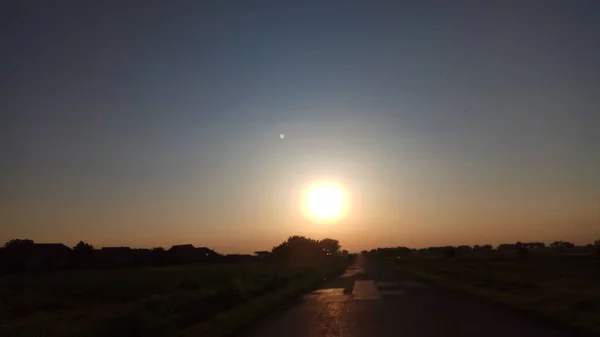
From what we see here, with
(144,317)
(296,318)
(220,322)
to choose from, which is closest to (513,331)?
(296,318)

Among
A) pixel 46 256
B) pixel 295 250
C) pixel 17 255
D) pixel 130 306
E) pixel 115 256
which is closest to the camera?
pixel 130 306

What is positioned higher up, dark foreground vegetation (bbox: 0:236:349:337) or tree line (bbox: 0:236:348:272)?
tree line (bbox: 0:236:348:272)

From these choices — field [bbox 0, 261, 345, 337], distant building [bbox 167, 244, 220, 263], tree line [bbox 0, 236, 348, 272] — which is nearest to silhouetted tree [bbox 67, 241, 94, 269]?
tree line [bbox 0, 236, 348, 272]

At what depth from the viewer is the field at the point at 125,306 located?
1894cm

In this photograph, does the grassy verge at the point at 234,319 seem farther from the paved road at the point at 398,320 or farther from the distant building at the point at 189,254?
the distant building at the point at 189,254

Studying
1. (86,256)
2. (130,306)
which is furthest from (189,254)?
(130,306)

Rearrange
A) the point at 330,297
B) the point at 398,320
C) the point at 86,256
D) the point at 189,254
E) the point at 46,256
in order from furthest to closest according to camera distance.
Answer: the point at 189,254, the point at 86,256, the point at 46,256, the point at 330,297, the point at 398,320

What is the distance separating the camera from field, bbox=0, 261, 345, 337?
18.9 meters

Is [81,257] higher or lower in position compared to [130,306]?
higher

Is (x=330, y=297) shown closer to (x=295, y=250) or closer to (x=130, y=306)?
(x=130, y=306)

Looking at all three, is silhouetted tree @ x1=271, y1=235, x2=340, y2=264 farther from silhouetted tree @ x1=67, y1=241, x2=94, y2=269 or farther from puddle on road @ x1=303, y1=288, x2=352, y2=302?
puddle on road @ x1=303, y1=288, x2=352, y2=302

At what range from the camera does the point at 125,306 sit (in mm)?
28125

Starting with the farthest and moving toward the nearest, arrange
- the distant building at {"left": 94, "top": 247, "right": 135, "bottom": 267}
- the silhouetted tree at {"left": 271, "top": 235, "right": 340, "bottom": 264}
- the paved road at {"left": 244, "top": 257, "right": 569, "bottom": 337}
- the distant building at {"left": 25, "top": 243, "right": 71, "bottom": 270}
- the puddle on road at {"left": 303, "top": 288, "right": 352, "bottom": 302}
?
the silhouetted tree at {"left": 271, "top": 235, "right": 340, "bottom": 264} < the distant building at {"left": 94, "top": 247, "right": 135, "bottom": 267} < the distant building at {"left": 25, "top": 243, "right": 71, "bottom": 270} < the puddle on road at {"left": 303, "top": 288, "right": 352, "bottom": 302} < the paved road at {"left": 244, "top": 257, "right": 569, "bottom": 337}

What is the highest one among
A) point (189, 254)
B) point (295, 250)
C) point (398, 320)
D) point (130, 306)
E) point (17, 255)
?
point (295, 250)
